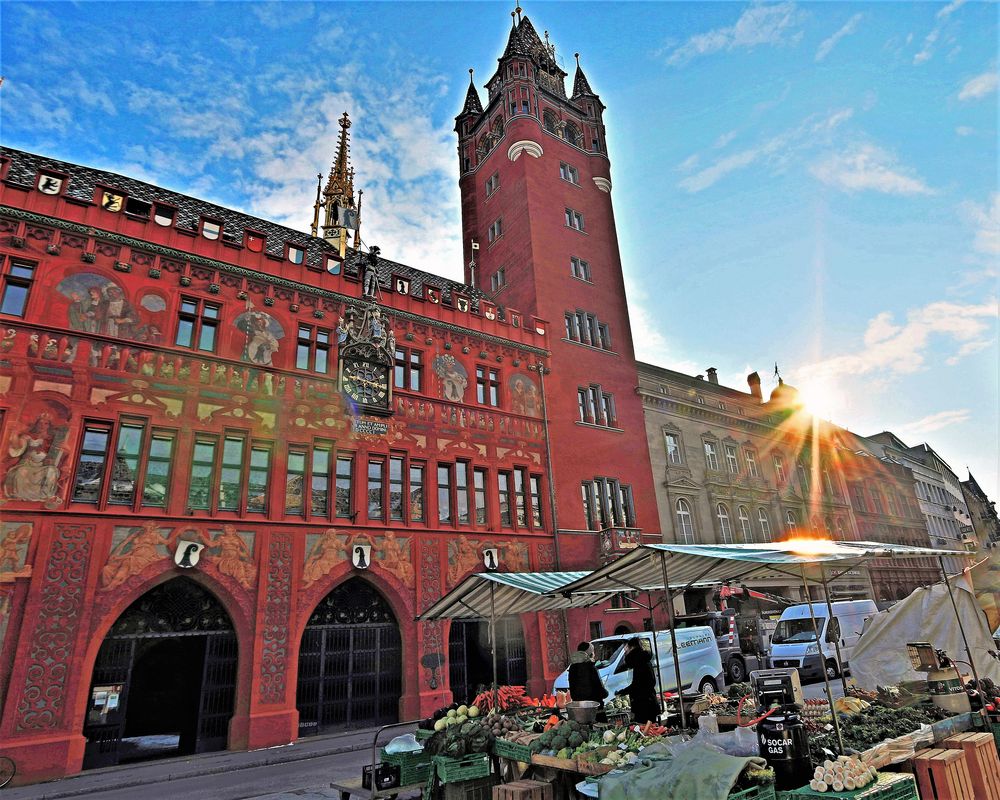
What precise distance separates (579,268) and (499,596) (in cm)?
2129

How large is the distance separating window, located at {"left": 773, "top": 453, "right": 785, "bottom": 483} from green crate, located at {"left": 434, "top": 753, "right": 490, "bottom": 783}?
3386cm

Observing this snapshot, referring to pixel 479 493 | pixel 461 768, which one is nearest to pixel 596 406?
pixel 479 493

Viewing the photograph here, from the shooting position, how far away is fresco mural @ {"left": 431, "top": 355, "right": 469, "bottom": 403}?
22.1 meters

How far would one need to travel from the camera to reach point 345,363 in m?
19.8

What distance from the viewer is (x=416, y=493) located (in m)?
20.2

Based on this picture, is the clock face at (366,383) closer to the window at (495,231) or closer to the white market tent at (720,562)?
the white market tent at (720,562)

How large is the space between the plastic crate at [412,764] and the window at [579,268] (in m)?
24.1

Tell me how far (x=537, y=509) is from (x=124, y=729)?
560 inches

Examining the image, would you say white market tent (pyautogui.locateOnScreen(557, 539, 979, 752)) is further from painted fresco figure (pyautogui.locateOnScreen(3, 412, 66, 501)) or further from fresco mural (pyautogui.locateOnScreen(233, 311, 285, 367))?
fresco mural (pyautogui.locateOnScreen(233, 311, 285, 367))

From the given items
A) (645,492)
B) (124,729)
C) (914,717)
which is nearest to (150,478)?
(124,729)

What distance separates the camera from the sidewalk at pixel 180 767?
11.7m

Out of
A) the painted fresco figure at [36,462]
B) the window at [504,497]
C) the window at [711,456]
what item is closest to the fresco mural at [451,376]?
the window at [504,497]

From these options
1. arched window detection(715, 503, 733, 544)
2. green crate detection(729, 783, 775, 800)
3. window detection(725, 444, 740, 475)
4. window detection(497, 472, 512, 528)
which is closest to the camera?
green crate detection(729, 783, 775, 800)

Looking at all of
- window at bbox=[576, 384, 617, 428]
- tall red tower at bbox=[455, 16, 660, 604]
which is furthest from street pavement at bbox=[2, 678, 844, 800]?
window at bbox=[576, 384, 617, 428]
